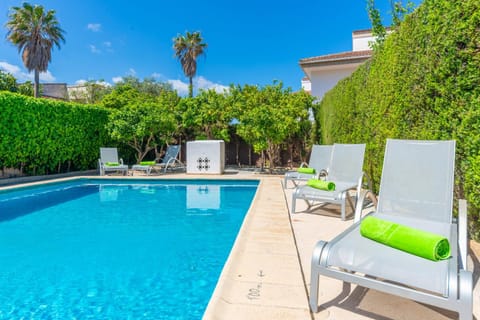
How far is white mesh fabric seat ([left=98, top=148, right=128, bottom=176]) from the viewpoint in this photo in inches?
504

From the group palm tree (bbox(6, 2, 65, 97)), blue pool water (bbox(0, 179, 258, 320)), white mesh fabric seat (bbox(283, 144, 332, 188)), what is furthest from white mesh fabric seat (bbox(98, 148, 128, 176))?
palm tree (bbox(6, 2, 65, 97))

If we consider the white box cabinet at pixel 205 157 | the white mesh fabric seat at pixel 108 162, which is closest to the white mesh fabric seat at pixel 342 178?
the white box cabinet at pixel 205 157

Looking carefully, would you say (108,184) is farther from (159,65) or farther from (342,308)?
(159,65)

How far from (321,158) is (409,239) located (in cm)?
620

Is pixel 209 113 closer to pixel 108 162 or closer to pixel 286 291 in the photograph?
pixel 108 162

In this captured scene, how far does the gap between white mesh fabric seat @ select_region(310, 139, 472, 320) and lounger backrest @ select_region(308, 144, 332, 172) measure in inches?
177

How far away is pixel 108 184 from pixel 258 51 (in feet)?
62.3

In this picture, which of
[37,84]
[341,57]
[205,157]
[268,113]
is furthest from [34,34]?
[341,57]

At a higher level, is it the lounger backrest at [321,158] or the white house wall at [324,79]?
the white house wall at [324,79]

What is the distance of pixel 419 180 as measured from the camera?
3.02 m

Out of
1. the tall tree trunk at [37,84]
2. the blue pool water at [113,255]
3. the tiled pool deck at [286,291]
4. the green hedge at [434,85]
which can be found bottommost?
the blue pool water at [113,255]

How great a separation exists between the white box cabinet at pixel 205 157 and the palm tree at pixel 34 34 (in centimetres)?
1860

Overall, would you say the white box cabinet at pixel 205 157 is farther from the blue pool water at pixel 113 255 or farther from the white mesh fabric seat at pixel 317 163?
the white mesh fabric seat at pixel 317 163

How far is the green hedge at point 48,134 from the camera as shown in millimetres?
10766
